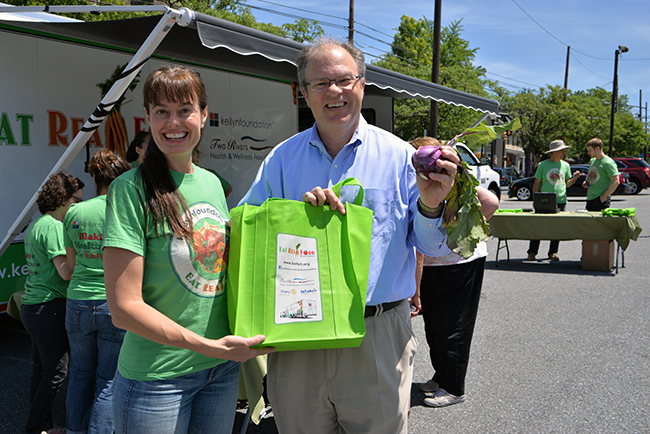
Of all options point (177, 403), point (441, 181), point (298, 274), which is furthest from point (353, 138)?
point (177, 403)

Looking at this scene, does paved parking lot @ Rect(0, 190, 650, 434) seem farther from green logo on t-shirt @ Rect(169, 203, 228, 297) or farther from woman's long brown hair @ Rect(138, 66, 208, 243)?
woman's long brown hair @ Rect(138, 66, 208, 243)

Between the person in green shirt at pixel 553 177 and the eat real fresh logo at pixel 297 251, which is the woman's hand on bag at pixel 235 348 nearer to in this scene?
the eat real fresh logo at pixel 297 251

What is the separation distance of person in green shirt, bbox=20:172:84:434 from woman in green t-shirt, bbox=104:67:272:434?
72.0 inches

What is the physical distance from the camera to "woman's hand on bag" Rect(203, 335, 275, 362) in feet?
4.98

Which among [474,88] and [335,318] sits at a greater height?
[474,88]

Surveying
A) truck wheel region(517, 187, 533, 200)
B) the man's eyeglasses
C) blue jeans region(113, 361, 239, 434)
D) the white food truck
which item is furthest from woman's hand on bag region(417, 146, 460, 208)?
truck wheel region(517, 187, 533, 200)

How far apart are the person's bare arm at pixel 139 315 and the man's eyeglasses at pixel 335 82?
85cm

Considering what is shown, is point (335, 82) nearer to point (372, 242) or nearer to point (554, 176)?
point (372, 242)

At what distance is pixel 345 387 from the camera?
5.80 ft

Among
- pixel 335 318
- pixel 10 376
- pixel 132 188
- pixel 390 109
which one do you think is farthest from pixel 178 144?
pixel 390 109

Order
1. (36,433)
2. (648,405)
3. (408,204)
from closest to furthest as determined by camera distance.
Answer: (408,204)
(36,433)
(648,405)

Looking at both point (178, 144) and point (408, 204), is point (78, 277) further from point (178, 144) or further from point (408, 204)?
point (408, 204)

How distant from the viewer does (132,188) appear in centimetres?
157

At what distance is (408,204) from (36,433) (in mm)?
2921
